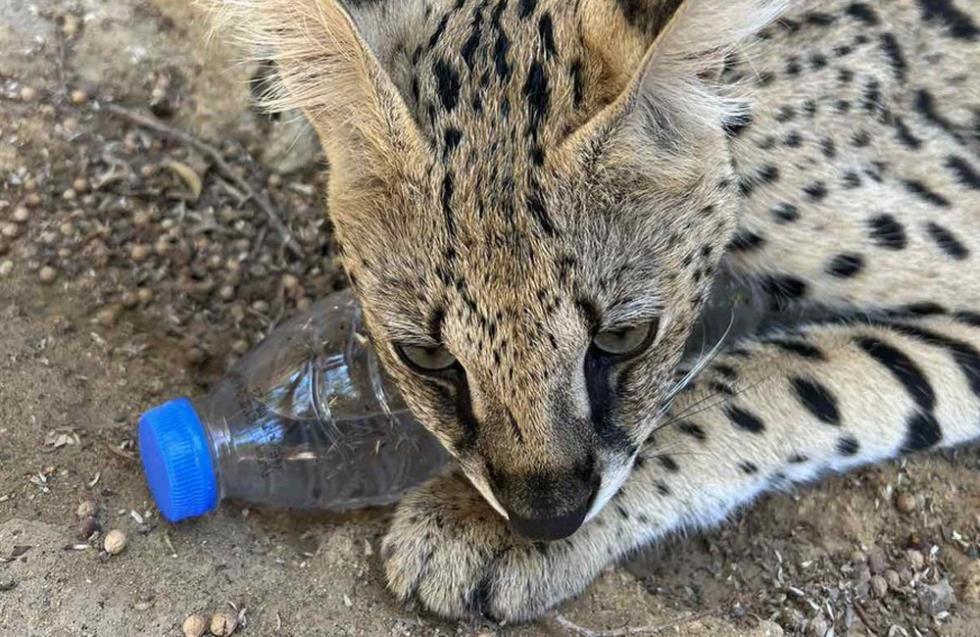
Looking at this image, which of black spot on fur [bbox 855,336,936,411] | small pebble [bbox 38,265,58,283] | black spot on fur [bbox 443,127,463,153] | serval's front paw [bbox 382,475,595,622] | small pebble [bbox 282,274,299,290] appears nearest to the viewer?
black spot on fur [bbox 443,127,463,153]

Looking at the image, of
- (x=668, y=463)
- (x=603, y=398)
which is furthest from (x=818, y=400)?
(x=603, y=398)

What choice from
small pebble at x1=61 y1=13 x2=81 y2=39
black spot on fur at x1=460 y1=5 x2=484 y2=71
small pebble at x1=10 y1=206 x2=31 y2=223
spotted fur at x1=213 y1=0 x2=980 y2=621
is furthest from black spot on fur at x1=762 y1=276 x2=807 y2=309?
small pebble at x1=61 y1=13 x2=81 y2=39

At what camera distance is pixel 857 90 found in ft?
6.29

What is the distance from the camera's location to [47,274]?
2277 millimetres

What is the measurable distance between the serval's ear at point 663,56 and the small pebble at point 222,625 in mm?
1024

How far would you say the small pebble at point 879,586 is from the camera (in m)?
1.96

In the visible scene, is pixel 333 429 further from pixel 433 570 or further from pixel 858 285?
pixel 858 285

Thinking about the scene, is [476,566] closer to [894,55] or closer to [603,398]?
[603,398]

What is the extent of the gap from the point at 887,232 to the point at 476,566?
1028 millimetres

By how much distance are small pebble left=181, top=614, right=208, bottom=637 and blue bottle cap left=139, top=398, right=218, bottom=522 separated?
0.63ft

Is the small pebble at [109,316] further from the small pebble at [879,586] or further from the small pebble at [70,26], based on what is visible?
the small pebble at [879,586]

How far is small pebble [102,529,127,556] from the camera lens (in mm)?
1789

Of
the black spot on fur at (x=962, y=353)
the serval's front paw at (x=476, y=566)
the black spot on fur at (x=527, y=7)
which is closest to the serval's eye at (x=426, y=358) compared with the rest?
the serval's front paw at (x=476, y=566)

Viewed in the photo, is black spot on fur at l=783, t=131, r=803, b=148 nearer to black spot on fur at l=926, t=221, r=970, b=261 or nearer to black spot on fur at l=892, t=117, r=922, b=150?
black spot on fur at l=892, t=117, r=922, b=150
